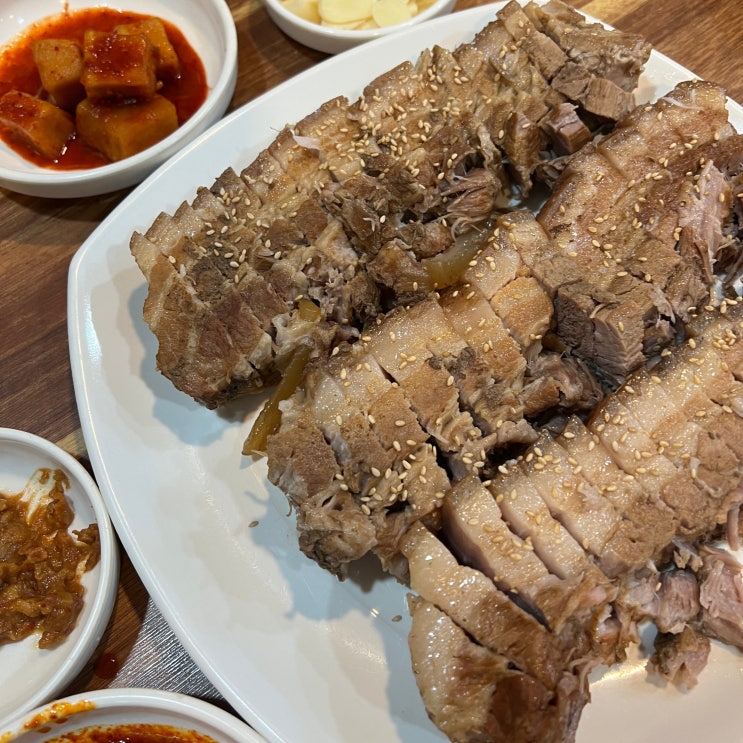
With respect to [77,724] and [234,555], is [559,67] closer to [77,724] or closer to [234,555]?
[234,555]

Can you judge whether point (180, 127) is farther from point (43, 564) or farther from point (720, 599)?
point (720, 599)

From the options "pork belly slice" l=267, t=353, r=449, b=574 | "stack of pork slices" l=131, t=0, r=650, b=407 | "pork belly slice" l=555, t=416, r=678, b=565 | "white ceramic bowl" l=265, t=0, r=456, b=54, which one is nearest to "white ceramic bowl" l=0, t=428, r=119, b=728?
"stack of pork slices" l=131, t=0, r=650, b=407

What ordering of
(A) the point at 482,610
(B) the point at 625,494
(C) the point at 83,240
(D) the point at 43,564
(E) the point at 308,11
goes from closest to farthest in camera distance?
(A) the point at 482,610 < (B) the point at 625,494 < (D) the point at 43,564 < (C) the point at 83,240 < (E) the point at 308,11

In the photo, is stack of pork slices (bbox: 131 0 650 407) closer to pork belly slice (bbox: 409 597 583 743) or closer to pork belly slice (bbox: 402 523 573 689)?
pork belly slice (bbox: 402 523 573 689)

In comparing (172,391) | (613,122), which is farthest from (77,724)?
(613,122)

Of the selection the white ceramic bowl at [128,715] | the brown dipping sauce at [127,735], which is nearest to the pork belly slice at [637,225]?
the white ceramic bowl at [128,715]

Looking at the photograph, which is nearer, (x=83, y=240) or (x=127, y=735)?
(x=127, y=735)

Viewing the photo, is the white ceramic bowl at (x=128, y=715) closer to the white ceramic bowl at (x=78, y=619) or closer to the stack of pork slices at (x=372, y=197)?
the white ceramic bowl at (x=78, y=619)

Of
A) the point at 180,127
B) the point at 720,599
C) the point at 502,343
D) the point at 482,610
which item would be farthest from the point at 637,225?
the point at 180,127
